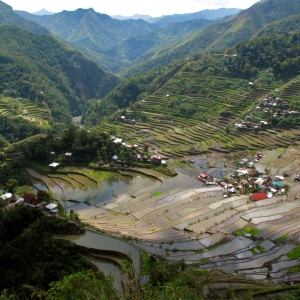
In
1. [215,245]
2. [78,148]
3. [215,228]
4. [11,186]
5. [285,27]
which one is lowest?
[215,228]

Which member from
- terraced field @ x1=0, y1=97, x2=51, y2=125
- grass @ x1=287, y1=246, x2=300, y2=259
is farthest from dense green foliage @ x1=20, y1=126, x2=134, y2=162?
grass @ x1=287, y1=246, x2=300, y2=259

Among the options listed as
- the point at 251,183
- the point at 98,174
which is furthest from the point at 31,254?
the point at 251,183

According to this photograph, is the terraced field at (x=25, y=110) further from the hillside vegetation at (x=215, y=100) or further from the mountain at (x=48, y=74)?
the hillside vegetation at (x=215, y=100)

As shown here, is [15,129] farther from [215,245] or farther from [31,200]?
[215,245]

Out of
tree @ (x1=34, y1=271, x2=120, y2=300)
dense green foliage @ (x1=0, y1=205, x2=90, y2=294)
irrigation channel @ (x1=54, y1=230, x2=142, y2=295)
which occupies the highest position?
tree @ (x1=34, y1=271, x2=120, y2=300)

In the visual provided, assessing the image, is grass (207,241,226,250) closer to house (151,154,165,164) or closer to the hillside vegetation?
house (151,154,165,164)

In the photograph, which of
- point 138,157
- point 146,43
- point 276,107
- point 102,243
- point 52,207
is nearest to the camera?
point 102,243
